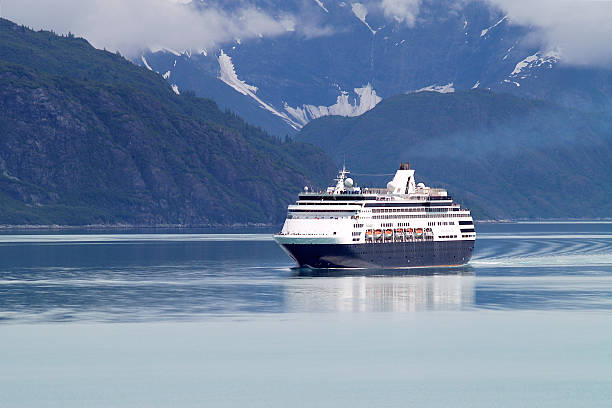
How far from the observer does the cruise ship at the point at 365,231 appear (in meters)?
180

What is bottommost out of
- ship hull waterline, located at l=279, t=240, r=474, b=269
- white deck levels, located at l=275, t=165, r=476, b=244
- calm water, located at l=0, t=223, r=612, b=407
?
calm water, located at l=0, t=223, r=612, b=407

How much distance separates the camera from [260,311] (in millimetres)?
128250

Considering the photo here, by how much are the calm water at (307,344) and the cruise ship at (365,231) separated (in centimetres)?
1476

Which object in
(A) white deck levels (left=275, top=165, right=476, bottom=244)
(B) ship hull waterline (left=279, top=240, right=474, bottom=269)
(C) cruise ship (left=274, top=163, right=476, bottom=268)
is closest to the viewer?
(A) white deck levels (left=275, top=165, right=476, bottom=244)

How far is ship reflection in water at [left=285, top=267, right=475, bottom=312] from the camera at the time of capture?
134250 millimetres

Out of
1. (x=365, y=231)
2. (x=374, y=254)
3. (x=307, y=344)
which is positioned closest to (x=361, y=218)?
(x=365, y=231)

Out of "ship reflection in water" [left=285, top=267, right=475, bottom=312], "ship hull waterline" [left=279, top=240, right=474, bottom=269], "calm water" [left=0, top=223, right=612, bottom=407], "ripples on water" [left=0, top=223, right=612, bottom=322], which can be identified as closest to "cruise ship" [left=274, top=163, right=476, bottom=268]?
"ship hull waterline" [left=279, top=240, right=474, bottom=269]

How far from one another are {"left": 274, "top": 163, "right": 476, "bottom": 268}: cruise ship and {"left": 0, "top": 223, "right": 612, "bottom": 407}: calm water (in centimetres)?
1476

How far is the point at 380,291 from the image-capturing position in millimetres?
151250

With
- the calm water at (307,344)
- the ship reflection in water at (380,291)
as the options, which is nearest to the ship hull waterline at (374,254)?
the ship reflection in water at (380,291)

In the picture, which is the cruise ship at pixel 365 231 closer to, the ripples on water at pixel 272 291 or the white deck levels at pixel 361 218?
the white deck levels at pixel 361 218

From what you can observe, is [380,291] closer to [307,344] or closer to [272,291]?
[272,291]

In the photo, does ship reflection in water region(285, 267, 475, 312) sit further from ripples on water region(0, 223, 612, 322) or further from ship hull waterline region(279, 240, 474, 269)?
ship hull waterline region(279, 240, 474, 269)

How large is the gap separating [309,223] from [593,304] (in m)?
54.0
